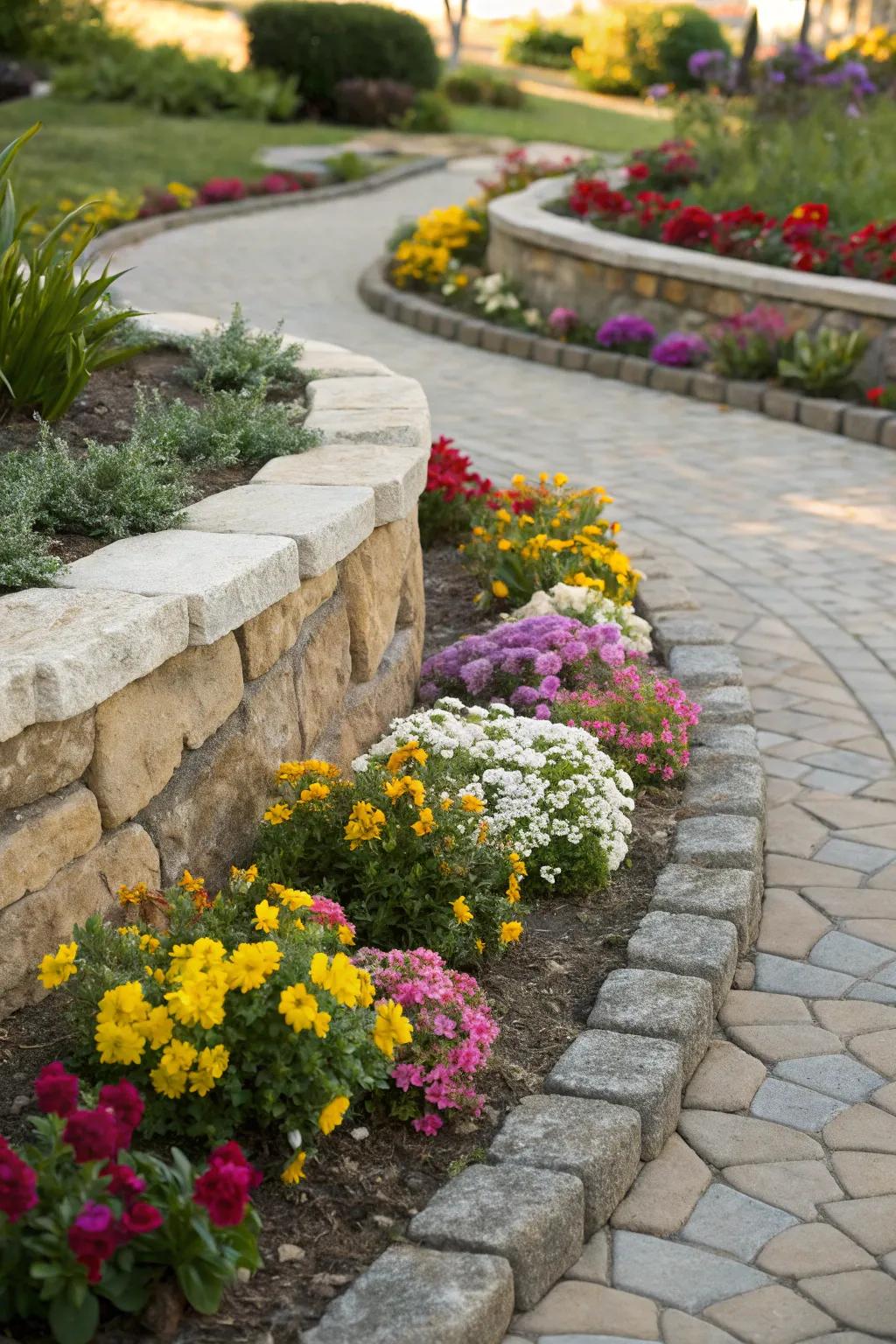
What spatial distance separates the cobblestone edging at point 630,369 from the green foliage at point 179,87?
8.72 m

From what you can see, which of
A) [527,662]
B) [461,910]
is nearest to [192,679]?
[461,910]

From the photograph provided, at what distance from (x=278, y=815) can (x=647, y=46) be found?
24.0m

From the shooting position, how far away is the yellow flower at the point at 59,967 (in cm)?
254

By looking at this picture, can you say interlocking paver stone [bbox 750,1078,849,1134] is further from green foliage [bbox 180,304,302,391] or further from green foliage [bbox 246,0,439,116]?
green foliage [bbox 246,0,439,116]

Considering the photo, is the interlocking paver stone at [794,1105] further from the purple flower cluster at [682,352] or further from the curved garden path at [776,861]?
the purple flower cluster at [682,352]

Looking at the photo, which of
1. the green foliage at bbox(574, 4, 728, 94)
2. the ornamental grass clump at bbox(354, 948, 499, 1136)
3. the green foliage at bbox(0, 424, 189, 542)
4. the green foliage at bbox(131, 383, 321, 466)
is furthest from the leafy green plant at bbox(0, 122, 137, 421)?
the green foliage at bbox(574, 4, 728, 94)

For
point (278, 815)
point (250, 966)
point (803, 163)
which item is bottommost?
point (278, 815)

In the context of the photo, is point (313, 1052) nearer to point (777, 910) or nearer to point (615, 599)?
point (777, 910)

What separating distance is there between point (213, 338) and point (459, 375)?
4208mm

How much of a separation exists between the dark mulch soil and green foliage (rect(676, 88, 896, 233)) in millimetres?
5602

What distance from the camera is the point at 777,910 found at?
12.1 feet

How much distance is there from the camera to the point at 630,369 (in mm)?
9055

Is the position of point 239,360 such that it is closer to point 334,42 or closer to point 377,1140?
point 377,1140

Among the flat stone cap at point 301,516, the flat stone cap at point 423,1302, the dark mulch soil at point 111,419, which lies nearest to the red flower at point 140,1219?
the flat stone cap at point 423,1302
